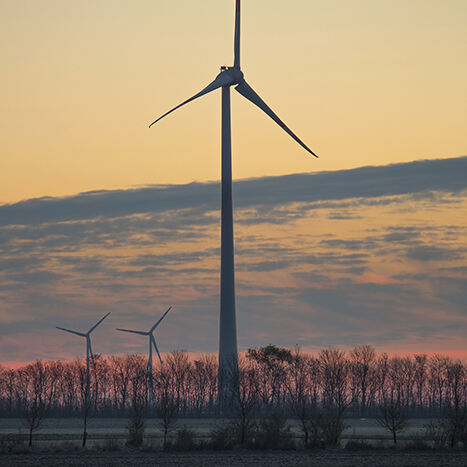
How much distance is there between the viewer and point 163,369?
17075 centimetres

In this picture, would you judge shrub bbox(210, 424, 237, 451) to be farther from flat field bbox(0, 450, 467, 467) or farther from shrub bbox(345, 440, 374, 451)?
shrub bbox(345, 440, 374, 451)

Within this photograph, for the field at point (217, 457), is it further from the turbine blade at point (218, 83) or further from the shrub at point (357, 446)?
the turbine blade at point (218, 83)

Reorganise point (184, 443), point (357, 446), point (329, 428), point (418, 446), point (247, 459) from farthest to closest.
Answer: point (329, 428) → point (357, 446) → point (418, 446) → point (184, 443) → point (247, 459)

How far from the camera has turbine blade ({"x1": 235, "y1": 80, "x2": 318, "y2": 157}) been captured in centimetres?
10912

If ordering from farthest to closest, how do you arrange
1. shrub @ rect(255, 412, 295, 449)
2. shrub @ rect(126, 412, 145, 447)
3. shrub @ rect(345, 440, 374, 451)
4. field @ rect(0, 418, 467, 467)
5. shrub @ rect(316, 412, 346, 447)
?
shrub @ rect(126, 412, 145, 447) < shrub @ rect(316, 412, 346, 447) < shrub @ rect(345, 440, 374, 451) < shrub @ rect(255, 412, 295, 449) < field @ rect(0, 418, 467, 467)

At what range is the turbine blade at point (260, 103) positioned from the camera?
358 ft

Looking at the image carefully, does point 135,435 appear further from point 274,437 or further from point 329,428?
point 329,428

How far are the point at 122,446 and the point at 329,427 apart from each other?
16153mm

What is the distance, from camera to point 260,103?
114750 mm

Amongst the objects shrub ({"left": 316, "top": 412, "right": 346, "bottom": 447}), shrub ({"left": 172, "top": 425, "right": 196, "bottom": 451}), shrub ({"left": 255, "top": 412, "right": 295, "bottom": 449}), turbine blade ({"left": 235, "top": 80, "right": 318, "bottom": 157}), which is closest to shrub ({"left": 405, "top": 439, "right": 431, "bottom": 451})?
shrub ({"left": 316, "top": 412, "right": 346, "bottom": 447})

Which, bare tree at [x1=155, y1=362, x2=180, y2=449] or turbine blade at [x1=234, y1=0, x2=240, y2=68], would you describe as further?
turbine blade at [x1=234, y1=0, x2=240, y2=68]

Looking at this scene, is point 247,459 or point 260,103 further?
point 260,103

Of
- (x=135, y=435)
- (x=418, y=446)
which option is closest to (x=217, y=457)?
(x=135, y=435)

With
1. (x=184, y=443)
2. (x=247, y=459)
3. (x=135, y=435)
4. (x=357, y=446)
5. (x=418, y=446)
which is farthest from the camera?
(x=135, y=435)
